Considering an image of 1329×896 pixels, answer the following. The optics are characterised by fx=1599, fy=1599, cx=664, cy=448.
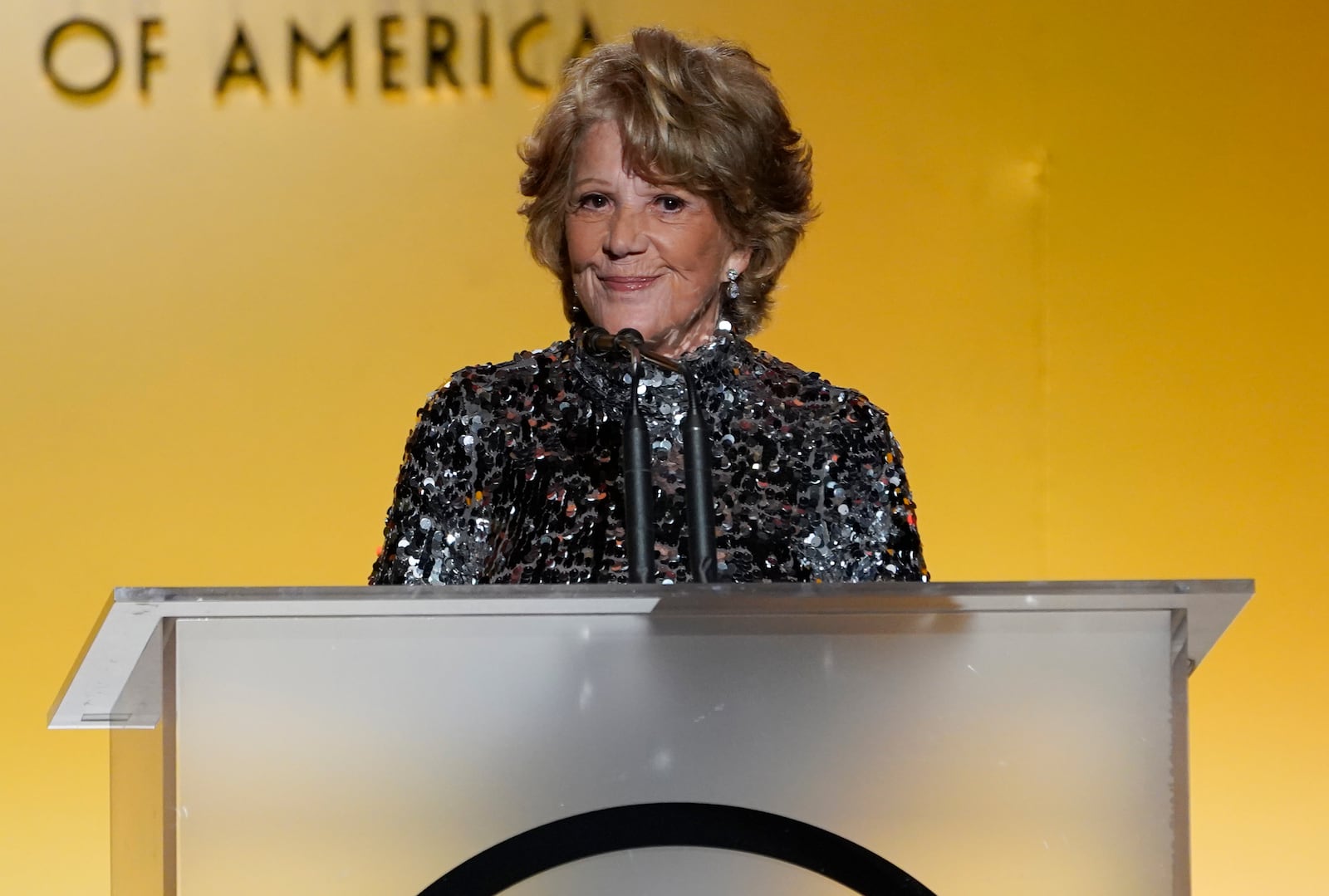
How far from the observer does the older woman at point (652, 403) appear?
1595 mm

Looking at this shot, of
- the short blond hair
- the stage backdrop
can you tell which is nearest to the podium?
the short blond hair

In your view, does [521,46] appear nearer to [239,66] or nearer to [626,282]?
[239,66]

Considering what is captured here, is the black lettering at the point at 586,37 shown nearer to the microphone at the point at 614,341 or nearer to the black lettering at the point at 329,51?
the black lettering at the point at 329,51

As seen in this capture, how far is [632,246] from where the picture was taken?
1.65 meters

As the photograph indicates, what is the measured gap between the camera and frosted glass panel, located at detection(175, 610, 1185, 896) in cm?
85

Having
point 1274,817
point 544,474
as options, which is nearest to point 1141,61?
point 1274,817

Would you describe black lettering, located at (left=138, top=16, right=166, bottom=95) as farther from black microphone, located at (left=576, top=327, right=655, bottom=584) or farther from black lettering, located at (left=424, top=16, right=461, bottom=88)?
black microphone, located at (left=576, top=327, right=655, bottom=584)

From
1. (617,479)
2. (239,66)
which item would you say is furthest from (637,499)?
(239,66)

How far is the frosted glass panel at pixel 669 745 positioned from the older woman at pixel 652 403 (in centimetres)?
67

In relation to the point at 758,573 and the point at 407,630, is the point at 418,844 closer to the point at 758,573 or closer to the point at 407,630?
the point at 407,630

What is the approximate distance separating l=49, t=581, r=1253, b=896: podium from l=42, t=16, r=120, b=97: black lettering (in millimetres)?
2301

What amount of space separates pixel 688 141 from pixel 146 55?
5.44 feet

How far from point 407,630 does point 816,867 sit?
26 centimetres

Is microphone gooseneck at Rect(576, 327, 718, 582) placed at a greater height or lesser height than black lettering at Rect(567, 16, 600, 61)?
lesser
